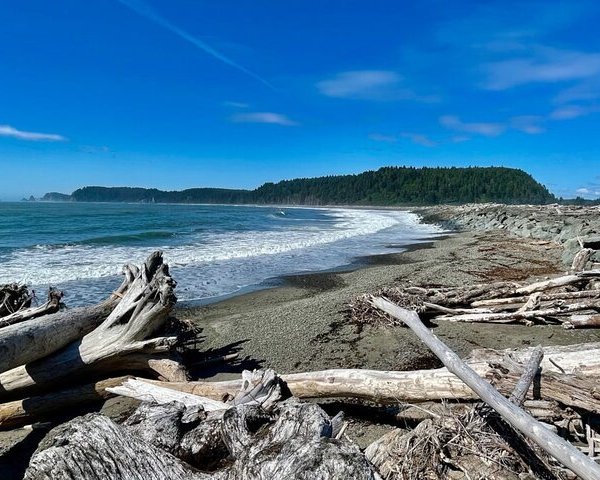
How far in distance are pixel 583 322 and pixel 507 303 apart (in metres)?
1.42

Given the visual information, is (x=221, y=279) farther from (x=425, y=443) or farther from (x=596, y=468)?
(x=596, y=468)

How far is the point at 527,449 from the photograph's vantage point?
10.4 feet

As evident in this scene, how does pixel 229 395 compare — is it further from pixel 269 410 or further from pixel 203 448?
pixel 203 448

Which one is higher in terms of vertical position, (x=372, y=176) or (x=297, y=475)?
(x=372, y=176)

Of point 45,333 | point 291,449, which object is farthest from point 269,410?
point 45,333

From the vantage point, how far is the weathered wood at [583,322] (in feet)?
23.7

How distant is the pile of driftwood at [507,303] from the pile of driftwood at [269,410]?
7.72ft

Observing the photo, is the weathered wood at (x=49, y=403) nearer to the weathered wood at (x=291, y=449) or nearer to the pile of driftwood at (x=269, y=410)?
the pile of driftwood at (x=269, y=410)

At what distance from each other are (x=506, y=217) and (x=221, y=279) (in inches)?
1216

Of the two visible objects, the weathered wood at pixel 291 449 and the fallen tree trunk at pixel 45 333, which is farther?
the fallen tree trunk at pixel 45 333

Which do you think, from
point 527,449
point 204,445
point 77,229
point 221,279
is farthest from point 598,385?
point 77,229

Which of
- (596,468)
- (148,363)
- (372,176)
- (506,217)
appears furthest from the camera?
(372,176)

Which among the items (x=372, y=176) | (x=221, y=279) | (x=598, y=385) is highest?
(x=372, y=176)

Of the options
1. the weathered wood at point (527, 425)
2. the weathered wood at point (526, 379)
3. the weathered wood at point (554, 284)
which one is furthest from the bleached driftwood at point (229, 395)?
the weathered wood at point (554, 284)
